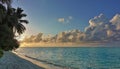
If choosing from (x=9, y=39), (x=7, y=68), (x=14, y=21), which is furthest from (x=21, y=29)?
(x=7, y=68)

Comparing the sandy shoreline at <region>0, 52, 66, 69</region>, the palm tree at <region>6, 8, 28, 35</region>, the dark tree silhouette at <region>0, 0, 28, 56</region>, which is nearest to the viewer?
the sandy shoreline at <region>0, 52, 66, 69</region>

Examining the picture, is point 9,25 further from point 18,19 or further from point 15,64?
point 15,64

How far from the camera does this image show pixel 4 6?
46969 mm

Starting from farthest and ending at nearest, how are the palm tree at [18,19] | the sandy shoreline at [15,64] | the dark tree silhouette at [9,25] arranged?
the palm tree at [18,19] → the dark tree silhouette at [9,25] → the sandy shoreline at [15,64]

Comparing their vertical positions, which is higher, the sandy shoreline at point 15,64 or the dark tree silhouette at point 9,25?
the dark tree silhouette at point 9,25

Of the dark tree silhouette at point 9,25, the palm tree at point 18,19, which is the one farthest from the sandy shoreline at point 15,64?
the palm tree at point 18,19

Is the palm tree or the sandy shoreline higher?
the palm tree

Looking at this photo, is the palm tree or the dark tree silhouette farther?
the palm tree

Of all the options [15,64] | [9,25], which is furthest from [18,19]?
[15,64]

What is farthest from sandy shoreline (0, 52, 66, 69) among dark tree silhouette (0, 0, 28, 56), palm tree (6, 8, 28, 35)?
palm tree (6, 8, 28, 35)

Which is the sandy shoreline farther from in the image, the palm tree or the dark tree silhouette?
the palm tree

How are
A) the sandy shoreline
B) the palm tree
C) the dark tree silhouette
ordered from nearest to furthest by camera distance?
the sandy shoreline
the dark tree silhouette
the palm tree

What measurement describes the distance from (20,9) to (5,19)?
8.80 metres

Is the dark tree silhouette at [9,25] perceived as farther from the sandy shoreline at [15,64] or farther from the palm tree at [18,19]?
the sandy shoreline at [15,64]
